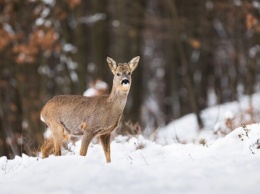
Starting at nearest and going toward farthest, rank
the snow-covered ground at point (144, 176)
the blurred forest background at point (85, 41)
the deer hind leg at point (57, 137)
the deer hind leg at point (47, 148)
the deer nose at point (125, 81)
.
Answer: the snow-covered ground at point (144, 176) → the deer nose at point (125, 81) → the deer hind leg at point (57, 137) → the deer hind leg at point (47, 148) → the blurred forest background at point (85, 41)

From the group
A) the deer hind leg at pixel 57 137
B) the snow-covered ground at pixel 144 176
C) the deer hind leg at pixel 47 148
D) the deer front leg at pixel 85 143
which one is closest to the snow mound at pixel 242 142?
the snow-covered ground at pixel 144 176

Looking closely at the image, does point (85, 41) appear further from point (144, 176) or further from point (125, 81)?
point (144, 176)

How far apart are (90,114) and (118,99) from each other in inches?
17.4

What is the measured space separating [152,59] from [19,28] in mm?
20614

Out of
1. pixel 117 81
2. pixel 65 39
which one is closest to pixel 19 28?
pixel 65 39

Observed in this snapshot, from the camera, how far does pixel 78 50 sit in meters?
19.6

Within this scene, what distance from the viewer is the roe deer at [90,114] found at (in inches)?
337

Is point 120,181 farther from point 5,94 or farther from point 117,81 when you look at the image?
point 5,94

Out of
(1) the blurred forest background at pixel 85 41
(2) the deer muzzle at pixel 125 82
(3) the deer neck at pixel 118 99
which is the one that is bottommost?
(1) the blurred forest background at pixel 85 41

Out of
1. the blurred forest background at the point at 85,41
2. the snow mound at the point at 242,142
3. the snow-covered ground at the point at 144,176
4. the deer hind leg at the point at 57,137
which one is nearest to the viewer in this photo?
the snow-covered ground at the point at 144,176

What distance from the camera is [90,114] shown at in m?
8.72

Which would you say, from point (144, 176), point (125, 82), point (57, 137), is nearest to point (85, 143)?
point (57, 137)

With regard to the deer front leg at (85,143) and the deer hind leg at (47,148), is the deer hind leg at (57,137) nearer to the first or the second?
the deer hind leg at (47,148)

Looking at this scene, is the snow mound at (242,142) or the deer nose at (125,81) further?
the deer nose at (125,81)
